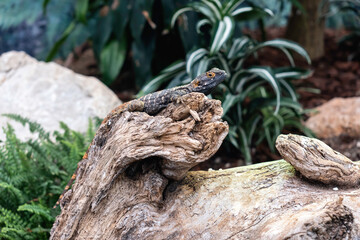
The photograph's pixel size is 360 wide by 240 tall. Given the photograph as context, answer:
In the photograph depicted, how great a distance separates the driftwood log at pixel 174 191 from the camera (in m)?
2.33

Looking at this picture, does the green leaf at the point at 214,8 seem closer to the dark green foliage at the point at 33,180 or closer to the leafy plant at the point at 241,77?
the leafy plant at the point at 241,77

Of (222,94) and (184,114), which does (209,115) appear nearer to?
(184,114)

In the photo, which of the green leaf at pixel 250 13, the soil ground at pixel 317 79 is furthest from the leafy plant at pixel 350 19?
the green leaf at pixel 250 13

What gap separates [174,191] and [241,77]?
269 centimetres

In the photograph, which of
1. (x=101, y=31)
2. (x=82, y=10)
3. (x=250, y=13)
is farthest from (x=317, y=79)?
(x=82, y=10)

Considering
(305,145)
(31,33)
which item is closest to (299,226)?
(305,145)

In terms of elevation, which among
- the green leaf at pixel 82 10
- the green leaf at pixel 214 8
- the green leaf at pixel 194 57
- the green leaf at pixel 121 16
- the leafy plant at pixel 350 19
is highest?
the green leaf at pixel 82 10

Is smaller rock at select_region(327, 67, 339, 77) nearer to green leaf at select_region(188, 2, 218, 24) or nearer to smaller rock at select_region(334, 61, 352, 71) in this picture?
smaller rock at select_region(334, 61, 352, 71)

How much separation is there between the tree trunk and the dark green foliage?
4509 mm

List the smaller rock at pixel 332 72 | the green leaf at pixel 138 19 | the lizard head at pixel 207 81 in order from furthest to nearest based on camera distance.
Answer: the smaller rock at pixel 332 72 → the green leaf at pixel 138 19 → the lizard head at pixel 207 81

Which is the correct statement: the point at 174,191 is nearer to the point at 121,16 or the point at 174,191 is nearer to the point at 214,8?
the point at 214,8

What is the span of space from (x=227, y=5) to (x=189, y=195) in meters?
3.02

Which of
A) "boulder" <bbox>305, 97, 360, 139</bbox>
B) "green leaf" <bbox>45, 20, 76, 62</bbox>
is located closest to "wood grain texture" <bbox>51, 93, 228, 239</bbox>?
"boulder" <bbox>305, 97, 360, 139</bbox>

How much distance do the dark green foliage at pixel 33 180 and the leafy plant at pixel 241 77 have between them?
1.25 m
